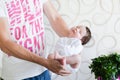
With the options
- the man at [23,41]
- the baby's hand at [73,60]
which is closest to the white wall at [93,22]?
the man at [23,41]

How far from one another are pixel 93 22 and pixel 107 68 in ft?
1.13

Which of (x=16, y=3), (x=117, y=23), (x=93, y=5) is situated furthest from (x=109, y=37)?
(x=16, y=3)

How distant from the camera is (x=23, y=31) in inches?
39.1

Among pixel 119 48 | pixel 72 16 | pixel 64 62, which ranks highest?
pixel 72 16

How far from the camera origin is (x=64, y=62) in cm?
90

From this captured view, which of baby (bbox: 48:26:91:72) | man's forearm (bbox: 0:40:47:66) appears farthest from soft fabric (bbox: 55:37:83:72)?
man's forearm (bbox: 0:40:47:66)

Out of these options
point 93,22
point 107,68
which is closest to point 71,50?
point 107,68

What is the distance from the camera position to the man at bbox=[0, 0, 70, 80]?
2.94 ft

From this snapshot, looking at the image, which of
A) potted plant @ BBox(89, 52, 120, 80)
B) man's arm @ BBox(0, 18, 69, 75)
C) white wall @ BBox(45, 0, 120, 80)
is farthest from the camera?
white wall @ BBox(45, 0, 120, 80)

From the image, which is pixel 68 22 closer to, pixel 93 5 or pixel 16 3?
pixel 93 5

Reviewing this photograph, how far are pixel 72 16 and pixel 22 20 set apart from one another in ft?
1.47

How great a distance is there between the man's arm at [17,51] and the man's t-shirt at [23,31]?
0.20 ft

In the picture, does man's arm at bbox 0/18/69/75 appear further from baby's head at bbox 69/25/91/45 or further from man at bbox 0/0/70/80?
baby's head at bbox 69/25/91/45

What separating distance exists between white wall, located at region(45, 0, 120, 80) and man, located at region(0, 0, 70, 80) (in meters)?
0.26
